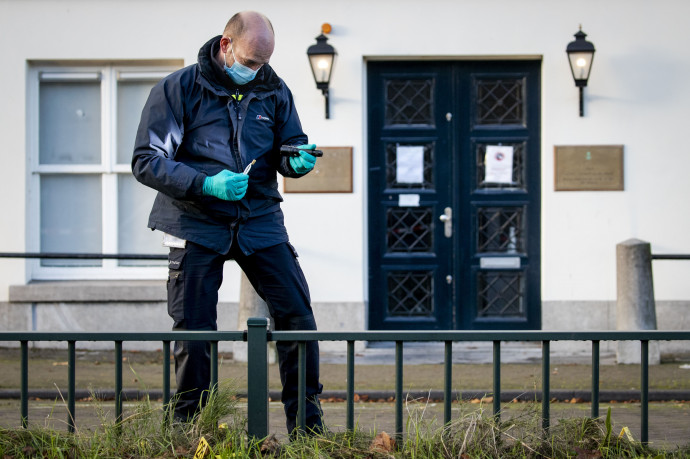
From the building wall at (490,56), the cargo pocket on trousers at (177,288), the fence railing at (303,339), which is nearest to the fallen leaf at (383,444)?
the fence railing at (303,339)

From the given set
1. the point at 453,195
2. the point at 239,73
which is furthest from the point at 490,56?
the point at 239,73

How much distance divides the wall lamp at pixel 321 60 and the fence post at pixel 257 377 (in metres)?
5.49

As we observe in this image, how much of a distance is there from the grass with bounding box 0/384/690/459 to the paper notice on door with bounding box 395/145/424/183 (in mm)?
5527

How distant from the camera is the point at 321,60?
839 cm

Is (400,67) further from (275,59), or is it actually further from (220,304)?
(220,304)

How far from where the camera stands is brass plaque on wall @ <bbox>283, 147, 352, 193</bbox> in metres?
8.60

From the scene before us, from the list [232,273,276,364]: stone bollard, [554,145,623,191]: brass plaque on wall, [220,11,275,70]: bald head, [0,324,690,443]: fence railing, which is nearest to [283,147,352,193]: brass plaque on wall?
[232,273,276,364]: stone bollard

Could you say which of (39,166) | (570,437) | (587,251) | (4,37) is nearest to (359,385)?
(587,251)

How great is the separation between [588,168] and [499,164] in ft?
2.89

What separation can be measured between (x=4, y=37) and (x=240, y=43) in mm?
5791

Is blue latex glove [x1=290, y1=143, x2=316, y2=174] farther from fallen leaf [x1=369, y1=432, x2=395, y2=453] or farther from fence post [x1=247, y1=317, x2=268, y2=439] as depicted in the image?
fallen leaf [x1=369, y1=432, x2=395, y2=453]

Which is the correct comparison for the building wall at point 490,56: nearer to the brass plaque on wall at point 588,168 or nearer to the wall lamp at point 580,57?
the brass plaque on wall at point 588,168

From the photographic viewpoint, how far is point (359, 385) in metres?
6.94

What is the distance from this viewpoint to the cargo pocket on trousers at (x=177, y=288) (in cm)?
383
